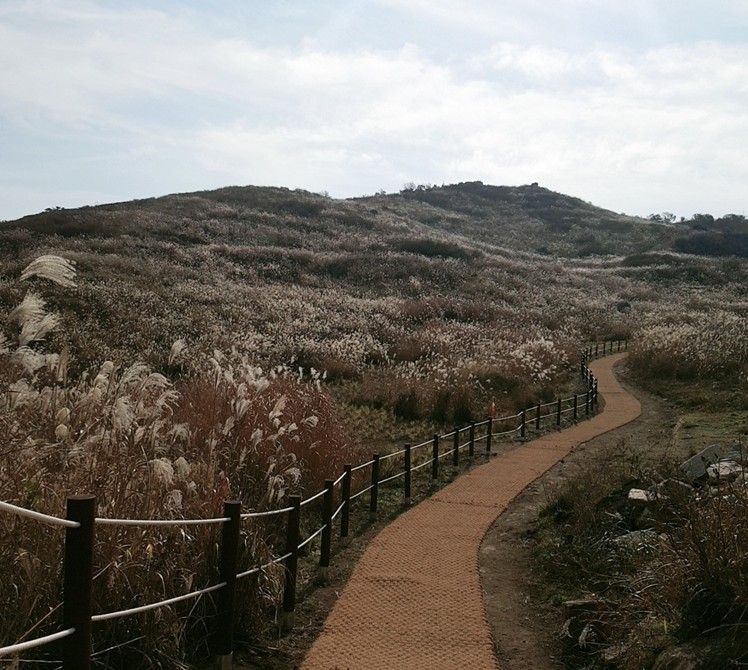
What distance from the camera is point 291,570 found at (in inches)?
279

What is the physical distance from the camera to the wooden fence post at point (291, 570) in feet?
23.0

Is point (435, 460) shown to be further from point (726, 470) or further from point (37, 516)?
point (37, 516)

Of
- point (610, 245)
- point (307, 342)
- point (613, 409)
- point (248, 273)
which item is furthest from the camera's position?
point (610, 245)

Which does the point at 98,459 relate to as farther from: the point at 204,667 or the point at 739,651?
the point at 739,651

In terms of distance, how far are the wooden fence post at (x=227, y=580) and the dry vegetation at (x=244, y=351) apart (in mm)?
280

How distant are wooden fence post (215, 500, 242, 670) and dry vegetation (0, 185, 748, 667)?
11.0 inches

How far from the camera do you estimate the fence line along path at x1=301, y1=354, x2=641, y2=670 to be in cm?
651

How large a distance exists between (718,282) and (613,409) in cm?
5525

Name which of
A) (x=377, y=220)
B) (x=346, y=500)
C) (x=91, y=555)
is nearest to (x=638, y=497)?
(x=346, y=500)

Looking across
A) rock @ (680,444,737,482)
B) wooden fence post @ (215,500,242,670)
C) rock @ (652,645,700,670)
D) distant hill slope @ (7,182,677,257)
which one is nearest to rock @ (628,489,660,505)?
rock @ (680,444,737,482)

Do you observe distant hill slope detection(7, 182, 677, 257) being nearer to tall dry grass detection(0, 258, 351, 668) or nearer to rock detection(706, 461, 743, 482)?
tall dry grass detection(0, 258, 351, 668)

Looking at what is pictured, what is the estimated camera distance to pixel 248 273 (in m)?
45.7

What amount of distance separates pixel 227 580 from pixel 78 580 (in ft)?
7.42

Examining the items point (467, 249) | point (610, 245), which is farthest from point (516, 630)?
point (610, 245)
